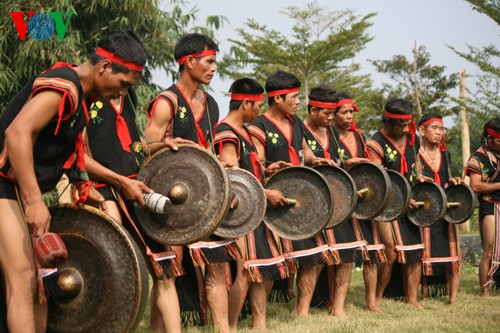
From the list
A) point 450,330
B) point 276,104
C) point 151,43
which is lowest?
point 450,330

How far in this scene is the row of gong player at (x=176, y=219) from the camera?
154 inches

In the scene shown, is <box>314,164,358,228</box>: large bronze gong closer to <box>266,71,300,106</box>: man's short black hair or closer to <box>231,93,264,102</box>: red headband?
<box>266,71,300,106</box>: man's short black hair

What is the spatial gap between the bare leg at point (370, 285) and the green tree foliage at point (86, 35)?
895 cm

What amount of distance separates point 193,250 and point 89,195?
58.2 inches

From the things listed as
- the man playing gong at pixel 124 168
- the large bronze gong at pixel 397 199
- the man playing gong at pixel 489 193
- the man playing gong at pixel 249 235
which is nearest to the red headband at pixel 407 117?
the large bronze gong at pixel 397 199

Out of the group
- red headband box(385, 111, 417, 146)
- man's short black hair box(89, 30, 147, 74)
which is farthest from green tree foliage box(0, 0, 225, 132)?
man's short black hair box(89, 30, 147, 74)

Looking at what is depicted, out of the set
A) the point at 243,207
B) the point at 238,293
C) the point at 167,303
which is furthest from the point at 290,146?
the point at 167,303

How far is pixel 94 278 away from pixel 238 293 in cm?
265

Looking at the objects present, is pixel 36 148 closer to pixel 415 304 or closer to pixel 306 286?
pixel 306 286

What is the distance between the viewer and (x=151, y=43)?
18109 millimetres

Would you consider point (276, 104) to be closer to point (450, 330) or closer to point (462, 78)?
point (450, 330)

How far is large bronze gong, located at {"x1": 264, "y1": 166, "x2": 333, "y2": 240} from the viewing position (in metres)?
6.54

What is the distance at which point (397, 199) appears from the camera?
26.4 ft

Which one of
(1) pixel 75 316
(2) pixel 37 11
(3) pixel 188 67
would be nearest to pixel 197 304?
(3) pixel 188 67
